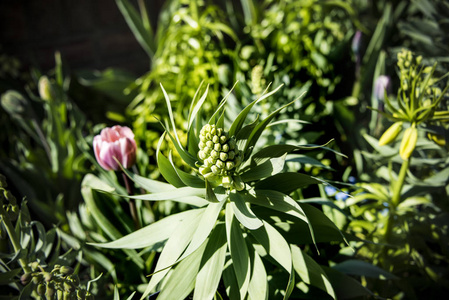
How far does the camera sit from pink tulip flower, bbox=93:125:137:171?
48 cm

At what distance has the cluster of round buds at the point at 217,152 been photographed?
36cm

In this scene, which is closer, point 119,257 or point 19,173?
point 119,257

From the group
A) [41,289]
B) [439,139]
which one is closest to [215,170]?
[41,289]

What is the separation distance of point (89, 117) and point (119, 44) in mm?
505

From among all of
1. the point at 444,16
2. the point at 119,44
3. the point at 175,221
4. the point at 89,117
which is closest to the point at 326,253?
the point at 175,221

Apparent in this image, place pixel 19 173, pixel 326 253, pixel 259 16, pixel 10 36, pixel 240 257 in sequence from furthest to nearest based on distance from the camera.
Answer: pixel 10 36 < pixel 259 16 < pixel 19 173 < pixel 326 253 < pixel 240 257

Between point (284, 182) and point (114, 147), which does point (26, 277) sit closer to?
point (114, 147)

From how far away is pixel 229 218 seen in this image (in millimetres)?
391

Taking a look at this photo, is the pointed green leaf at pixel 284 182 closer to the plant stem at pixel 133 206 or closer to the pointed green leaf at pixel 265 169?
the pointed green leaf at pixel 265 169

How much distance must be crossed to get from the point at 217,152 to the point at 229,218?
8 centimetres

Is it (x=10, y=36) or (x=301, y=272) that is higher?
(x=10, y=36)

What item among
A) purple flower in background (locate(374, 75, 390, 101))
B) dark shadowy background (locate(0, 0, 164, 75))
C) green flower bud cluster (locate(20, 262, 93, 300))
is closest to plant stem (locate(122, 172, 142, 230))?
green flower bud cluster (locate(20, 262, 93, 300))

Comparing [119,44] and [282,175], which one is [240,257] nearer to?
[282,175]

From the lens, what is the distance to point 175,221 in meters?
0.42
